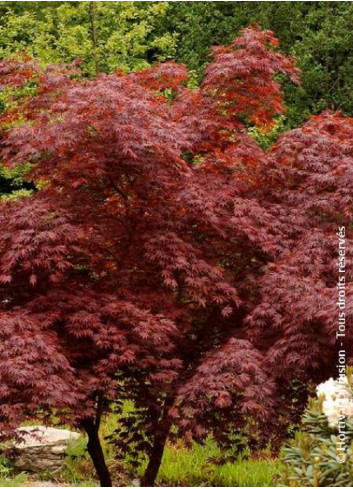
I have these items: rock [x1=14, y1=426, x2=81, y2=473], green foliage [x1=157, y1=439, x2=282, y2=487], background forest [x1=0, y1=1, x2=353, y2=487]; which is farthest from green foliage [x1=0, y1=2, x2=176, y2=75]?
green foliage [x1=157, y1=439, x2=282, y2=487]

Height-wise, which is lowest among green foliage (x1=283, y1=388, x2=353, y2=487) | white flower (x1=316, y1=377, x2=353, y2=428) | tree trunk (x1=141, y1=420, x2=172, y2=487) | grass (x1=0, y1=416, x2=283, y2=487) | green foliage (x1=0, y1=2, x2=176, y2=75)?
grass (x1=0, y1=416, x2=283, y2=487)

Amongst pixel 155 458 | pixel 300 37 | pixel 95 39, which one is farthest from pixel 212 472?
pixel 300 37

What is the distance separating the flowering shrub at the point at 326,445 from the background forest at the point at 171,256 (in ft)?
3.11

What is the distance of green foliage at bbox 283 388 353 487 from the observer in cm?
389

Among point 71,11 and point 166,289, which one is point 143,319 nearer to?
point 166,289

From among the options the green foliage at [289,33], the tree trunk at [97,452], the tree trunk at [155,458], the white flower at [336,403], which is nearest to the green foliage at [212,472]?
the tree trunk at [155,458]

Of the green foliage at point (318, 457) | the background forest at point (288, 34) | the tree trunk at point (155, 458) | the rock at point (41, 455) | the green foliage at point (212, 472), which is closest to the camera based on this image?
the green foliage at point (318, 457)

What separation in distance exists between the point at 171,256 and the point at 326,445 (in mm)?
2553

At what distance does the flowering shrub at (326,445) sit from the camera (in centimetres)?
390

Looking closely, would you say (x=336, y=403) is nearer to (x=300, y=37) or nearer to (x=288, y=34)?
(x=288, y=34)

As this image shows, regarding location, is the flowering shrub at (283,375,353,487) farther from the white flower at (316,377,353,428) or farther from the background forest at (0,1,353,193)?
the background forest at (0,1,353,193)

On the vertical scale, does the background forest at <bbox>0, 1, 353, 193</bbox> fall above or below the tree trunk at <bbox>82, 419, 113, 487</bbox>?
above

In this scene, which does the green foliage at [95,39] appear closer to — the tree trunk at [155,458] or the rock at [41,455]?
the rock at [41,455]

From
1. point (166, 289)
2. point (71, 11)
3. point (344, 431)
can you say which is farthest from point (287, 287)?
point (71, 11)
